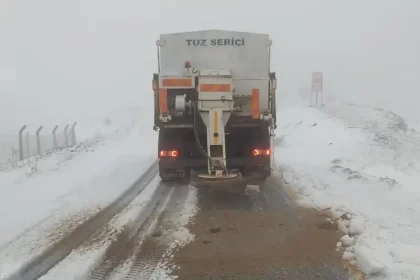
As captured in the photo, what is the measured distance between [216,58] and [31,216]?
492 centimetres

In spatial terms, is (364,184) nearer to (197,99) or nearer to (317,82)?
(197,99)

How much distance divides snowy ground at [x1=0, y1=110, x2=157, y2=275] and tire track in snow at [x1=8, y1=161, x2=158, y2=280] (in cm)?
13

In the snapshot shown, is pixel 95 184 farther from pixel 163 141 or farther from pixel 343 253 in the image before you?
pixel 343 253

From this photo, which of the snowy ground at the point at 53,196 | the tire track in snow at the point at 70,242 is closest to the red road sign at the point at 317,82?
the snowy ground at the point at 53,196

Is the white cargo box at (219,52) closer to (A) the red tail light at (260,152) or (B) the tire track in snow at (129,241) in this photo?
(A) the red tail light at (260,152)

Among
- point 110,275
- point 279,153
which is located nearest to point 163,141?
point 110,275

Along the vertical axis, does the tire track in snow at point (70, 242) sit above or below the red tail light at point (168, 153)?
below

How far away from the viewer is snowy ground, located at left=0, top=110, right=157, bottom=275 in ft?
17.1

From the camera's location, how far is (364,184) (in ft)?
27.6

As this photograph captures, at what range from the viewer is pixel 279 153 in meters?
14.7

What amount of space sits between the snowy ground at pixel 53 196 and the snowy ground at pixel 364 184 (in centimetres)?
397

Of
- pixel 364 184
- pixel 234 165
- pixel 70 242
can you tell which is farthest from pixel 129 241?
pixel 364 184

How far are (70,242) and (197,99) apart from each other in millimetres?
3933

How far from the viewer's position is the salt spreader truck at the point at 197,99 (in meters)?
8.12
